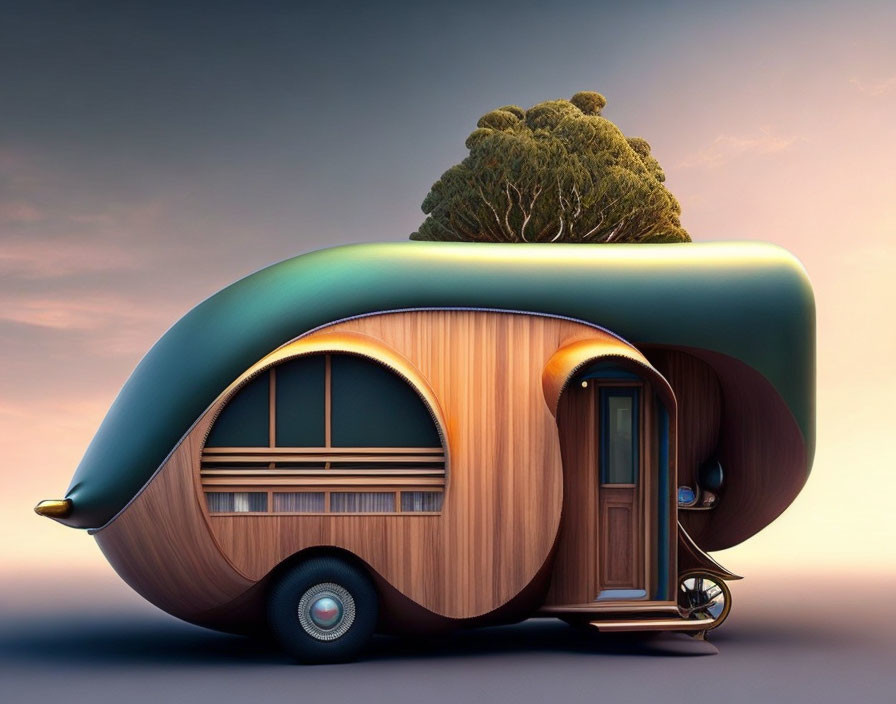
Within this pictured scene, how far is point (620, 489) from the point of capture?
45.9 ft

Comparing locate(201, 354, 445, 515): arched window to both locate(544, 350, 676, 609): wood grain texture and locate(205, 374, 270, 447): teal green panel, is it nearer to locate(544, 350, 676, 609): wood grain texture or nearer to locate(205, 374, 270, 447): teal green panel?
locate(205, 374, 270, 447): teal green panel

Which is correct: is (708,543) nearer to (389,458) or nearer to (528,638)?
(528,638)

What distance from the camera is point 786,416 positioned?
14609 millimetres

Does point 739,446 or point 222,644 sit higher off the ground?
point 739,446

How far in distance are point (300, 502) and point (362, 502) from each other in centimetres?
54

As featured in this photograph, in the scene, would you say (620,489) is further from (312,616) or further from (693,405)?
(312,616)

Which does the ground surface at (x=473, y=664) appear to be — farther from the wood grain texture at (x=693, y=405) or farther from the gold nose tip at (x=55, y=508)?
the wood grain texture at (x=693, y=405)

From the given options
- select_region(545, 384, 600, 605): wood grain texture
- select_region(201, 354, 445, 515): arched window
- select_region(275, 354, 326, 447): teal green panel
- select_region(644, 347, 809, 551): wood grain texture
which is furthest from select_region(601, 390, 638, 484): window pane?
select_region(275, 354, 326, 447): teal green panel

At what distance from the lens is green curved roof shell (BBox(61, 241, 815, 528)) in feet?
43.7

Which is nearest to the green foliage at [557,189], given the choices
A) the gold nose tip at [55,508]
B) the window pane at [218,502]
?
the window pane at [218,502]

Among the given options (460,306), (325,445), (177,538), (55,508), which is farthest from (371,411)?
(55,508)

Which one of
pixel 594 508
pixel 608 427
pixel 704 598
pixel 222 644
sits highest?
pixel 608 427

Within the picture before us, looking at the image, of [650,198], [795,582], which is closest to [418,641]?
[650,198]

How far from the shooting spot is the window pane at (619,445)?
14.0m
